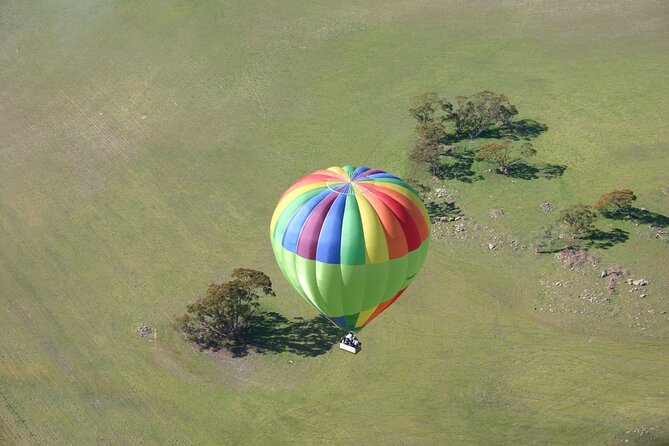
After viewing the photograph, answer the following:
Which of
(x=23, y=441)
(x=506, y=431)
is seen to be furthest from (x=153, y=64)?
(x=506, y=431)

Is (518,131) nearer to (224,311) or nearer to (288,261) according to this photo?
(224,311)

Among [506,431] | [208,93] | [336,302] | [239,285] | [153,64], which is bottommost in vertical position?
[506,431]

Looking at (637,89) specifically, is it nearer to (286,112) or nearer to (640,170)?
(640,170)

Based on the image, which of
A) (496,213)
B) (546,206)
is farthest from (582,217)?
(496,213)

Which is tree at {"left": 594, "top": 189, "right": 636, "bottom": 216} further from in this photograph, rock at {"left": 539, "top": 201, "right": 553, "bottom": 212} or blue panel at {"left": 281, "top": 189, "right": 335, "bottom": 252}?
blue panel at {"left": 281, "top": 189, "right": 335, "bottom": 252}

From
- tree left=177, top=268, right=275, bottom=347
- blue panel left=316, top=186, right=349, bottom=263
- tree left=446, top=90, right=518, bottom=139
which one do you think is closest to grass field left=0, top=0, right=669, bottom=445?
tree left=177, top=268, right=275, bottom=347

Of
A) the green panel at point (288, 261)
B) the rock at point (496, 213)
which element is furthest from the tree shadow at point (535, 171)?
the green panel at point (288, 261)
